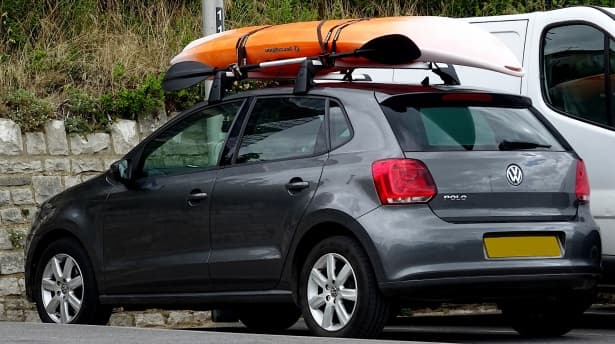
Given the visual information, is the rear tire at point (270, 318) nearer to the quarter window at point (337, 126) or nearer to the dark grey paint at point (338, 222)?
the dark grey paint at point (338, 222)

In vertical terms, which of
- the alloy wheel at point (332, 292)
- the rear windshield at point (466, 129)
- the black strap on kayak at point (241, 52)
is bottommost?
the alloy wheel at point (332, 292)

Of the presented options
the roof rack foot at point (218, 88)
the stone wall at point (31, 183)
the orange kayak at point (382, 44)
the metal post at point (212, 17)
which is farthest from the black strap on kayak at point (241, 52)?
the stone wall at point (31, 183)

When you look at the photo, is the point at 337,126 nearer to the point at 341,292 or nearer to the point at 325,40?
the point at 325,40

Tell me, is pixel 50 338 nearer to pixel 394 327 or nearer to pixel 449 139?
pixel 449 139

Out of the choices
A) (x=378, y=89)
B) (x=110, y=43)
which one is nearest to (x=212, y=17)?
(x=110, y=43)

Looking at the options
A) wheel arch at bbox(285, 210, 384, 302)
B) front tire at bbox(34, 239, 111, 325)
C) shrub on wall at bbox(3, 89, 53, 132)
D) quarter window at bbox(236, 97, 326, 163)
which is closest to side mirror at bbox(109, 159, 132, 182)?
front tire at bbox(34, 239, 111, 325)

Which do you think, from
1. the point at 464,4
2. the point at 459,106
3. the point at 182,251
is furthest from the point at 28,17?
the point at 459,106

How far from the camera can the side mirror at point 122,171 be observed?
1066 centimetres

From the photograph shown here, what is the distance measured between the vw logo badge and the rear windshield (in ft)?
0.53

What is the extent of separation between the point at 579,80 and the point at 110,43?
6.28 metres

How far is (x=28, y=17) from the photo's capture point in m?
16.5

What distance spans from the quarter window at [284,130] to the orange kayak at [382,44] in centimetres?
45

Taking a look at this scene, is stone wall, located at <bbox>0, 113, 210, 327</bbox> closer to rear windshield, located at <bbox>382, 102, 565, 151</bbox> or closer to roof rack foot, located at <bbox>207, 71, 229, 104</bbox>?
roof rack foot, located at <bbox>207, 71, 229, 104</bbox>

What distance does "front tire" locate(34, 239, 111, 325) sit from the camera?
10.8 metres
